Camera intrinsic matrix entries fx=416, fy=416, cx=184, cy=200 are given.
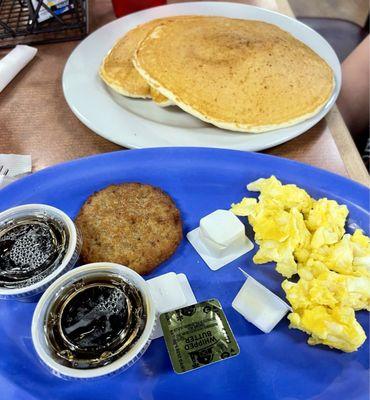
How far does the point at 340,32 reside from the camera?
2439 mm

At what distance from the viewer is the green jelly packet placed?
859 millimetres

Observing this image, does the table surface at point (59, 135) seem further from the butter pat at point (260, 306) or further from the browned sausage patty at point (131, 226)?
the butter pat at point (260, 306)

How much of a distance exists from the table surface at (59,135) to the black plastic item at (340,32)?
43.5 inches

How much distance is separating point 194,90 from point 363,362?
0.87 metres

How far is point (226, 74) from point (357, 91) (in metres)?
0.84

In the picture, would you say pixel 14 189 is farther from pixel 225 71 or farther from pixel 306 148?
pixel 306 148

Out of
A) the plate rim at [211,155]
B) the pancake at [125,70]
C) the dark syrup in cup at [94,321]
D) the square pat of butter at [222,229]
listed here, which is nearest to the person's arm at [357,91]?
the plate rim at [211,155]

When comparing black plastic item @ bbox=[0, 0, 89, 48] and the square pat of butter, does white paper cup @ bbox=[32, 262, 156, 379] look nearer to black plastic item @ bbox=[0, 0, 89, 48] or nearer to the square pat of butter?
the square pat of butter

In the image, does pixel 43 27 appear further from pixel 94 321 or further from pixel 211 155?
pixel 94 321

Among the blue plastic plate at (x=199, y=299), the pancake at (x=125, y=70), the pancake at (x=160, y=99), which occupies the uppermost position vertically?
the pancake at (x=125, y=70)

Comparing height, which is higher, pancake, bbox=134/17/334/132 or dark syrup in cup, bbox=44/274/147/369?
pancake, bbox=134/17/334/132

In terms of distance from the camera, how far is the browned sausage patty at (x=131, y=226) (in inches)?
40.4

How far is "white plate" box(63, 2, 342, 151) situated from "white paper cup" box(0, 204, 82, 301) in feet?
1.14

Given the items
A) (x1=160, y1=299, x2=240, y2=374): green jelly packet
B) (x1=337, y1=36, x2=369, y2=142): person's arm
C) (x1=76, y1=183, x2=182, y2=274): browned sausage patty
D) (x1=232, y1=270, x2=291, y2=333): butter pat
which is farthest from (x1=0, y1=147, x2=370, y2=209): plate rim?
(x1=337, y1=36, x2=369, y2=142): person's arm
